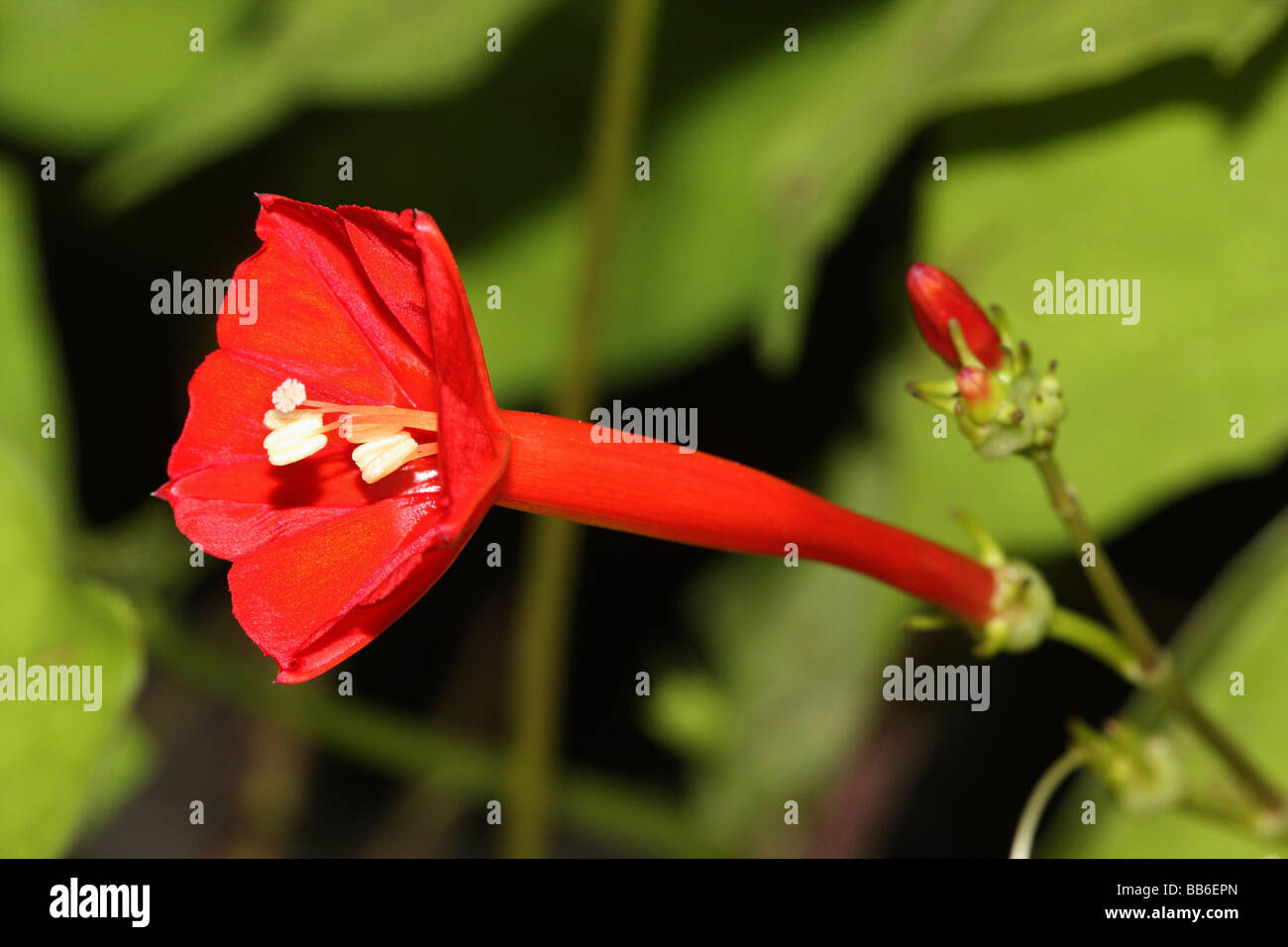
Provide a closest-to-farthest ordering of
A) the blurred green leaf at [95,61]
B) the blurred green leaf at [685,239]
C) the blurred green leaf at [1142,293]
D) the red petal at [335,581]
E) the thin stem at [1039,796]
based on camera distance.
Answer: the red petal at [335,581] → the thin stem at [1039,796] → the blurred green leaf at [1142,293] → the blurred green leaf at [685,239] → the blurred green leaf at [95,61]

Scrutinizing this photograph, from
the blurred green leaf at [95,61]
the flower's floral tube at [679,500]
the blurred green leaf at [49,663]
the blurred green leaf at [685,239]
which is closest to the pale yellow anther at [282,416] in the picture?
the flower's floral tube at [679,500]

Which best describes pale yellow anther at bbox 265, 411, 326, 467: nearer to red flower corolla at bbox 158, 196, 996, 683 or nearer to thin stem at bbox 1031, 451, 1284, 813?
red flower corolla at bbox 158, 196, 996, 683

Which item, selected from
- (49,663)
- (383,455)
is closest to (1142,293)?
(383,455)

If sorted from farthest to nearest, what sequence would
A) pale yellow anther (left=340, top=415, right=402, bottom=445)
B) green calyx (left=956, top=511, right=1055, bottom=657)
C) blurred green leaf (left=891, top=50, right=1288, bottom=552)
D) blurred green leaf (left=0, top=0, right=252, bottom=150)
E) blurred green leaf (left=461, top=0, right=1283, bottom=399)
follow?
blurred green leaf (left=0, top=0, right=252, bottom=150)
blurred green leaf (left=461, top=0, right=1283, bottom=399)
blurred green leaf (left=891, top=50, right=1288, bottom=552)
green calyx (left=956, top=511, right=1055, bottom=657)
pale yellow anther (left=340, top=415, right=402, bottom=445)

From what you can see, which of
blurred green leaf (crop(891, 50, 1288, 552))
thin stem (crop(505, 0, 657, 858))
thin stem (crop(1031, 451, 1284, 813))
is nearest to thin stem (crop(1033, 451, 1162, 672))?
thin stem (crop(1031, 451, 1284, 813))

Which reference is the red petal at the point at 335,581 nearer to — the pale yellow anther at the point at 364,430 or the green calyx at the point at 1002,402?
the pale yellow anther at the point at 364,430
